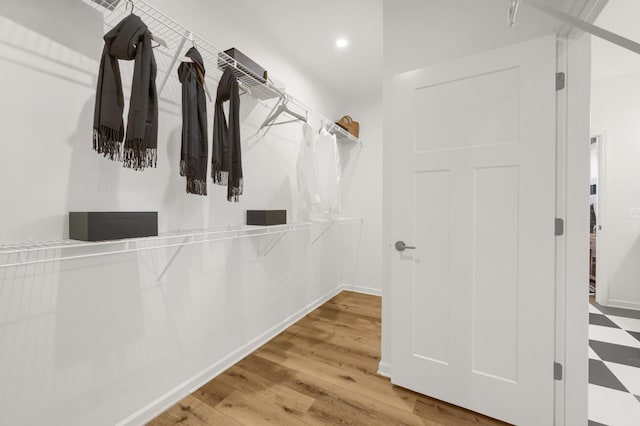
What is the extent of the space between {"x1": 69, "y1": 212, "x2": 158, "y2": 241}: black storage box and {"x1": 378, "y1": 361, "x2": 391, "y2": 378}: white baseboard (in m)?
1.70

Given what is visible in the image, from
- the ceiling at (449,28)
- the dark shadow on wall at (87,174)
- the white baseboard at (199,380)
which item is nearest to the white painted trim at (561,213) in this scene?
the ceiling at (449,28)

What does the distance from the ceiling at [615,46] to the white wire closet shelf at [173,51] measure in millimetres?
2621

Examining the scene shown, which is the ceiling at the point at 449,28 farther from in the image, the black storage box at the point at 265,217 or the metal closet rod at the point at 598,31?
the black storage box at the point at 265,217

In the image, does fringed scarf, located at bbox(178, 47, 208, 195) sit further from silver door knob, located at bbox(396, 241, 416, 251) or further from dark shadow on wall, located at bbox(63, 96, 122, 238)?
silver door knob, located at bbox(396, 241, 416, 251)

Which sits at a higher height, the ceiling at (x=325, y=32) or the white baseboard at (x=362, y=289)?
the ceiling at (x=325, y=32)

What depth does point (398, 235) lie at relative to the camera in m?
1.76

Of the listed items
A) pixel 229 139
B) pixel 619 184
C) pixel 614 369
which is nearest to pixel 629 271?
pixel 619 184

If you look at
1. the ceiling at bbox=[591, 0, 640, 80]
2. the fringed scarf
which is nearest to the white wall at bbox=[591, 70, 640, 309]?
the ceiling at bbox=[591, 0, 640, 80]

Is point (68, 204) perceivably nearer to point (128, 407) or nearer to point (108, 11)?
point (108, 11)

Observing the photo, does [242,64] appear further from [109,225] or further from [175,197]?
[109,225]

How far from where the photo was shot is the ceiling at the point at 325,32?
2076 millimetres

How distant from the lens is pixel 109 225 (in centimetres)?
110

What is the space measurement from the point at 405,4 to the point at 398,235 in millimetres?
1583

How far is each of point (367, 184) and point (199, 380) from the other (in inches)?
113
